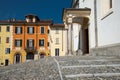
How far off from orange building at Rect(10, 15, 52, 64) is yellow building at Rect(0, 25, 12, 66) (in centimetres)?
110

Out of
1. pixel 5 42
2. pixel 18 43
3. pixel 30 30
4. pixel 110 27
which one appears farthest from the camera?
pixel 30 30

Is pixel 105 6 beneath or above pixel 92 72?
above

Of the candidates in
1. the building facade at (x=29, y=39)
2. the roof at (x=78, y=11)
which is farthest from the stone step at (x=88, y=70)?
the building facade at (x=29, y=39)

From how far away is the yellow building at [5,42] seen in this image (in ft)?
176

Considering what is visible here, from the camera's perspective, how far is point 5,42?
54.5 meters

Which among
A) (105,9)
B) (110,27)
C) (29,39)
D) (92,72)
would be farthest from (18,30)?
(92,72)

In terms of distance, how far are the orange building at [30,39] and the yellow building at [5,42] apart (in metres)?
1.10

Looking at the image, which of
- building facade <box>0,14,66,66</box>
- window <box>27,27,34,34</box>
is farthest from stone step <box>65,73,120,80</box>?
window <box>27,27,34,34</box>

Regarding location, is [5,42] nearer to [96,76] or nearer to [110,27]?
[110,27]

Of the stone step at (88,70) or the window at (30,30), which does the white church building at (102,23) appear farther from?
the window at (30,30)

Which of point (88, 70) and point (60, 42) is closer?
point (88, 70)

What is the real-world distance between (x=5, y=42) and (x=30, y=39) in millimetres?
6355

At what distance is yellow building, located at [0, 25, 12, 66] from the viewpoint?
176 feet

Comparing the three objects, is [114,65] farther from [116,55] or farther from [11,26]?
[11,26]
